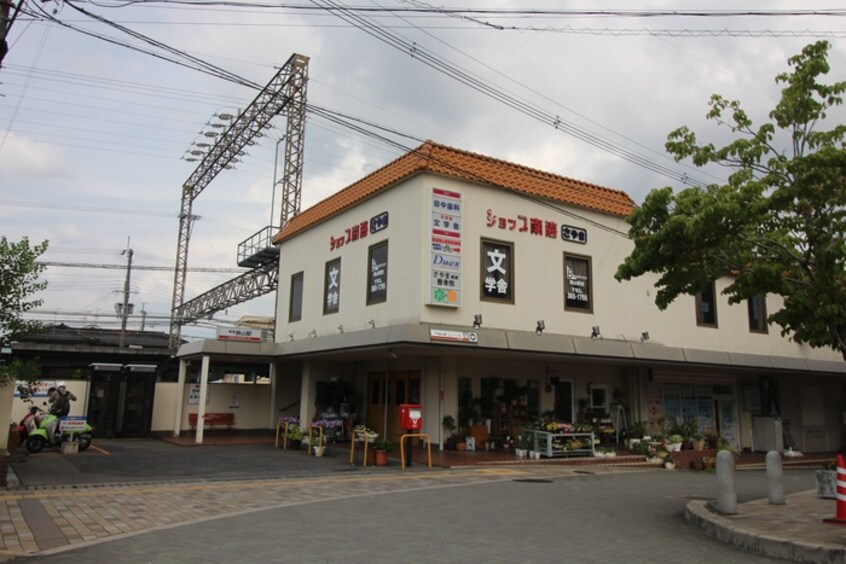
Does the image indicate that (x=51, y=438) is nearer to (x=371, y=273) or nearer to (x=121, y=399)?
(x=121, y=399)

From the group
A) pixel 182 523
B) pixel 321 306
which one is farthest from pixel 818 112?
pixel 321 306

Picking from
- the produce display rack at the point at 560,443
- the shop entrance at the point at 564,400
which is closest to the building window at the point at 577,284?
the shop entrance at the point at 564,400

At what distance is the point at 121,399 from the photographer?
2228 centimetres

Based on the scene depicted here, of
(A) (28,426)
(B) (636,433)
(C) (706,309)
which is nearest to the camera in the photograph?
(A) (28,426)

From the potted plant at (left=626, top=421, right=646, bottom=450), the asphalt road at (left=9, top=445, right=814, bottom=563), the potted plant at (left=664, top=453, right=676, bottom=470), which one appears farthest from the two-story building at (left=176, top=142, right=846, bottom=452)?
the asphalt road at (left=9, top=445, right=814, bottom=563)

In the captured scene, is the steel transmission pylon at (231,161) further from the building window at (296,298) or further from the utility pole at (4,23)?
the utility pole at (4,23)

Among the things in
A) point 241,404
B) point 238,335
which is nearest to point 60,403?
point 238,335

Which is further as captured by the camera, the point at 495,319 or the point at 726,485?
the point at 495,319

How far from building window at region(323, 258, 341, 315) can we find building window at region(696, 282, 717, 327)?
12.1 m

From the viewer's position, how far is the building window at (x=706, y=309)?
73.3 feet

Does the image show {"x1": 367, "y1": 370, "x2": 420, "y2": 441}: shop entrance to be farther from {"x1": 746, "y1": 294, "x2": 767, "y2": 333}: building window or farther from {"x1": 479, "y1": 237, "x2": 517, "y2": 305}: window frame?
{"x1": 746, "y1": 294, "x2": 767, "y2": 333}: building window

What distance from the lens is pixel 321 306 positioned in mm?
21172

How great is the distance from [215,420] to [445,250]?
11904mm

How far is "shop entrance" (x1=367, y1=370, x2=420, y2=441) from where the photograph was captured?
62.2 ft
